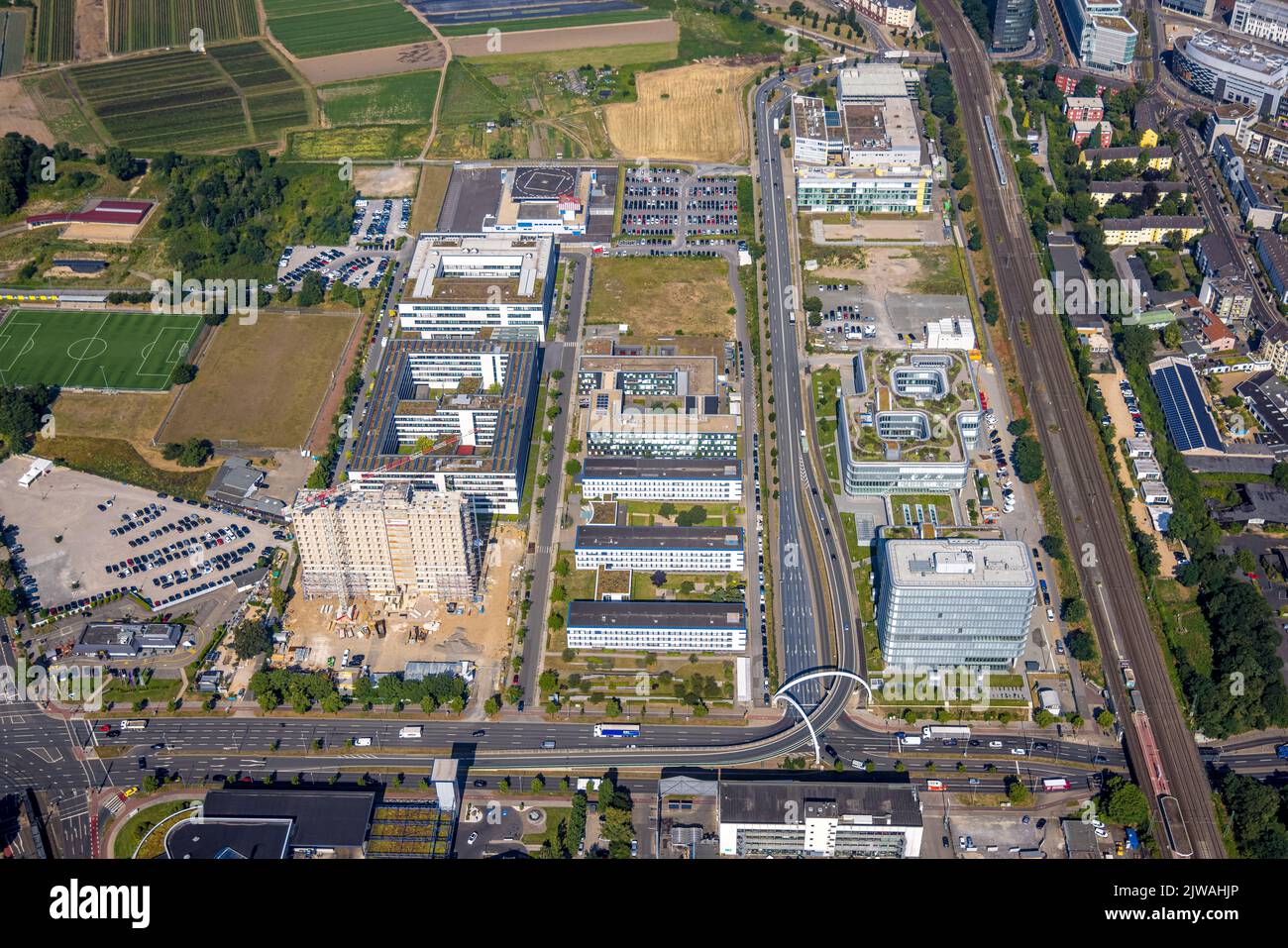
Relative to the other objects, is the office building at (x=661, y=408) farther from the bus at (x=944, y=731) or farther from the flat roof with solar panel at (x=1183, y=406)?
the flat roof with solar panel at (x=1183, y=406)

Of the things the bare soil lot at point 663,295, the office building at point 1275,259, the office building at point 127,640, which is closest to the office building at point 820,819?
the office building at point 127,640

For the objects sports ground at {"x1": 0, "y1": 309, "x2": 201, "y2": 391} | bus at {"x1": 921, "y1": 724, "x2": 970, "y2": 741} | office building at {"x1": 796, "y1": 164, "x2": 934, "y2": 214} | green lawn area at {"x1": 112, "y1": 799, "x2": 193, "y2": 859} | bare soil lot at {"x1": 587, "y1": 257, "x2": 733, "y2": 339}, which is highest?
office building at {"x1": 796, "y1": 164, "x2": 934, "y2": 214}

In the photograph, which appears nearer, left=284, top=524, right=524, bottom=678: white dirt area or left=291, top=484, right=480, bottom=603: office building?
left=284, top=524, right=524, bottom=678: white dirt area

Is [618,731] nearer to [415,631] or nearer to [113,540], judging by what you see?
[415,631]

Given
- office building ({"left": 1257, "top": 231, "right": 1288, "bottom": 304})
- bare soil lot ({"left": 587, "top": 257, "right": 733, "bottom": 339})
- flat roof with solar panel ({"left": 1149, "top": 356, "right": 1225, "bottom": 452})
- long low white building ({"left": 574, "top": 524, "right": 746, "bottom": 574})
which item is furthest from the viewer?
bare soil lot ({"left": 587, "top": 257, "right": 733, "bottom": 339})

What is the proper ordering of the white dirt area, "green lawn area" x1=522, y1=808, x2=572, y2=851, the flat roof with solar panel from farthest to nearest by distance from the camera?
1. the flat roof with solar panel
2. the white dirt area
3. "green lawn area" x1=522, y1=808, x2=572, y2=851

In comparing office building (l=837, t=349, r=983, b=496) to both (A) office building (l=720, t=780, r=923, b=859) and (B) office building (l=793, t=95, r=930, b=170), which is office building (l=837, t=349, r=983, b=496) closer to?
(A) office building (l=720, t=780, r=923, b=859)

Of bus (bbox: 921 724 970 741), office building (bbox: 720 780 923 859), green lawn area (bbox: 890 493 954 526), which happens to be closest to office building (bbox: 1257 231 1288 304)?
green lawn area (bbox: 890 493 954 526)

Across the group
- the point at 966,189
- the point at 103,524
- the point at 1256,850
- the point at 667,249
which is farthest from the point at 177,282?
the point at 1256,850
